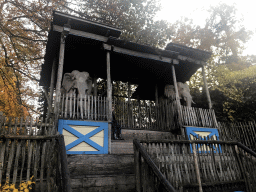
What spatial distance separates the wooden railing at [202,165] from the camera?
4840 mm

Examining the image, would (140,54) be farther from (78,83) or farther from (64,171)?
(64,171)

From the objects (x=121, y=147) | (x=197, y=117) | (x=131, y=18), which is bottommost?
(x=121, y=147)

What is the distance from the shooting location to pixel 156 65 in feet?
35.5

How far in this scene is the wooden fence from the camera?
456 inches

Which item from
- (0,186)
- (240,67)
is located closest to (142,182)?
(0,186)

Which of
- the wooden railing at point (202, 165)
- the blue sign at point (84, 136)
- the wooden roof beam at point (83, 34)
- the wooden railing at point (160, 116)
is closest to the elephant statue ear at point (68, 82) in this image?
the wooden roof beam at point (83, 34)

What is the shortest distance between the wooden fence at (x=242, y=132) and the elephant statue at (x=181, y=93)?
2.77 m

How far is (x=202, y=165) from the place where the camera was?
17.6 ft

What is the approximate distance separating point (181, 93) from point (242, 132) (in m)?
4.84

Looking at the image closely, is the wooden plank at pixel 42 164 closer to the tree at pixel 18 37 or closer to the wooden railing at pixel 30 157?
the wooden railing at pixel 30 157

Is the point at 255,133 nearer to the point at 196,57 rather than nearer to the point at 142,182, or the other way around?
the point at 196,57

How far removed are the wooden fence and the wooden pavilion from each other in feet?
10.7

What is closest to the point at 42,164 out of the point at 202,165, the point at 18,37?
the point at 202,165

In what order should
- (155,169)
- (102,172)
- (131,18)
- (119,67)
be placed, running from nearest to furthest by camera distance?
(155,169)
(102,172)
(119,67)
(131,18)
